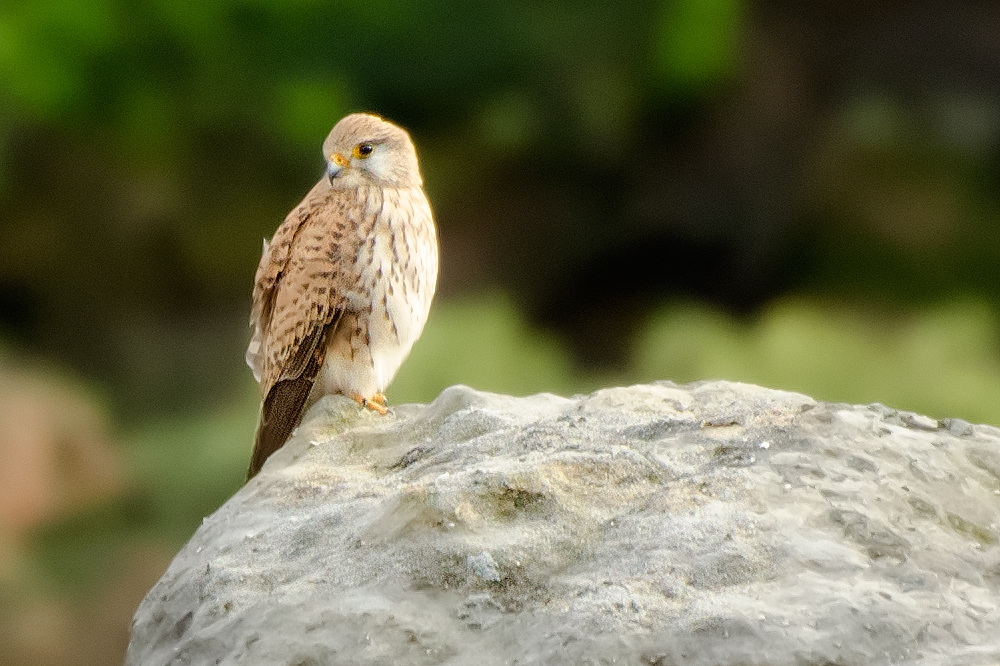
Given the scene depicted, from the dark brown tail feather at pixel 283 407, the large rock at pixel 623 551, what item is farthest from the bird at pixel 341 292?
the large rock at pixel 623 551

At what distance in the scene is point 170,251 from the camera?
6398 millimetres

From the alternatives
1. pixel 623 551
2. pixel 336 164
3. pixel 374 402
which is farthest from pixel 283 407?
pixel 623 551

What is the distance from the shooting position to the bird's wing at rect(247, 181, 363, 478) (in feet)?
8.94

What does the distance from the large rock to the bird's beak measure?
0.92m

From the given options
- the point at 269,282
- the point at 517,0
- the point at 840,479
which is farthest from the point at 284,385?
the point at 517,0

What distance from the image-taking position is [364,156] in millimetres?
2924

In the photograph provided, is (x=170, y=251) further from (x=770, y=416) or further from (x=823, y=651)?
(x=823, y=651)

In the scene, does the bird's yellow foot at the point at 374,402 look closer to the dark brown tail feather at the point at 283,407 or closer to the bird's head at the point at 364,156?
the dark brown tail feather at the point at 283,407

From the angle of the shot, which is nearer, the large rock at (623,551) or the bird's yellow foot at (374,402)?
the large rock at (623,551)

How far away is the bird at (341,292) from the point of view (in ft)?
8.99

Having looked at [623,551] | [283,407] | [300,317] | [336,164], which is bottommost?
[623,551]

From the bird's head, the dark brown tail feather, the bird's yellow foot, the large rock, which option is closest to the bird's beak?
the bird's head

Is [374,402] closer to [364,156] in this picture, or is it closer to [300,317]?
[300,317]

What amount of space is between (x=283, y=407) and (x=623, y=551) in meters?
1.18
